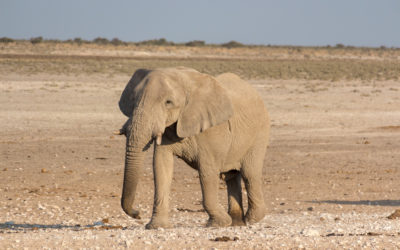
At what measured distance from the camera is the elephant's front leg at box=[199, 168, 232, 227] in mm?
9242

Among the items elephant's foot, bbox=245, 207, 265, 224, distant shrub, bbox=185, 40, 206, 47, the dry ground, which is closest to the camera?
Result: the dry ground

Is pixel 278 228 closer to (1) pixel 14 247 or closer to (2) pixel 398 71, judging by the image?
(1) pixel 14 247

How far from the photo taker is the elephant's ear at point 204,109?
9.01 m

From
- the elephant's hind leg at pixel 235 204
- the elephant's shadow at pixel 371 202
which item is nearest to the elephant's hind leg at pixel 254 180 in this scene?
the elephant's hind leg at pixel 235 204

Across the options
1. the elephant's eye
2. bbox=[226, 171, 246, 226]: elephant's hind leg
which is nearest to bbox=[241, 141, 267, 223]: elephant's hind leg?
bbox=[226, 171, 246, 226]: elephant's hind leg

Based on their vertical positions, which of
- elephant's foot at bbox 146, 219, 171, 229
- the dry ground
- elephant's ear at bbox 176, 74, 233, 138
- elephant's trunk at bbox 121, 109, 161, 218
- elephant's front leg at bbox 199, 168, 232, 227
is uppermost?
elephant's ear at bbox 176, 74, 233, 138

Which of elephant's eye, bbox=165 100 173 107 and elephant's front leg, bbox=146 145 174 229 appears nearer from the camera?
elephant's eye, bbox=165 100 173 107

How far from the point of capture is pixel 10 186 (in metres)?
13.5

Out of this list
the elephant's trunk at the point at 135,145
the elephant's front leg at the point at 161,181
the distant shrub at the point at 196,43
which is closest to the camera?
the elephant's trunk at the point at 135,145

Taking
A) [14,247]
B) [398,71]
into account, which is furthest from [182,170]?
[398,71]

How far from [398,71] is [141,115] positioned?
46004 millimetres

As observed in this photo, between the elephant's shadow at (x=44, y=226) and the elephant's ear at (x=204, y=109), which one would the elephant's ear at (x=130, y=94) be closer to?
the elephant's ear at (x=204, y=109)

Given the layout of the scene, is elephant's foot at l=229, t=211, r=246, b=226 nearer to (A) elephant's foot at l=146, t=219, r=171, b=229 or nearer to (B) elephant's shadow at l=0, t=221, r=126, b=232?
(A) elephant's foot at l=146, t=219, r=171, b=229

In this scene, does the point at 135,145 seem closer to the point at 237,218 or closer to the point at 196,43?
the point at 237,218
